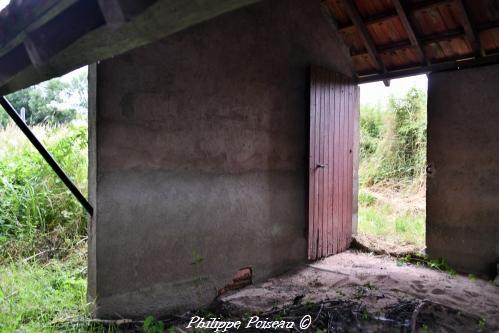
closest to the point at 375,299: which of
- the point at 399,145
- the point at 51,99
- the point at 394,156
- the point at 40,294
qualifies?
the point at 40,294

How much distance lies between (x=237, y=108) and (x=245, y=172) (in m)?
0.71

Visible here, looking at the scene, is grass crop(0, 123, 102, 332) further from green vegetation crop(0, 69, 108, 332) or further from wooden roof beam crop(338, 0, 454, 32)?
wooden roof beam crop(338, 0, 454, 32)

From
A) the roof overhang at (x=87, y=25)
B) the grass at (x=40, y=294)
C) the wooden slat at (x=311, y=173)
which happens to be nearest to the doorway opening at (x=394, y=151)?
the wooden slat at (x=311, y=173)

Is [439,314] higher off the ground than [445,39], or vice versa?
[445,39]

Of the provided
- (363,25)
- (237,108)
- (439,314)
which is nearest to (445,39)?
(363,25)

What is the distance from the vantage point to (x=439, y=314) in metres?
3.19

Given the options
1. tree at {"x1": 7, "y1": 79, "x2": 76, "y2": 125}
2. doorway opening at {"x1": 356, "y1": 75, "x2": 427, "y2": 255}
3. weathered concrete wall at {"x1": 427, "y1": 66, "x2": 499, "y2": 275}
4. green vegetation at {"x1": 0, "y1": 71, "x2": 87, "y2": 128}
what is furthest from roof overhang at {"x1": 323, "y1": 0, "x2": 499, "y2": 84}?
tree at {"x1": 7, "y1": 79, "x2": 76, "y2": 125}

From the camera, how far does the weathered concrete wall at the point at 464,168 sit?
14.3 ft

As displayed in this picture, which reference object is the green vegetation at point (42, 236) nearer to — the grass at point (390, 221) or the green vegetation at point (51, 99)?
the grass at point (390, 221)

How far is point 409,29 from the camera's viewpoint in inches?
178

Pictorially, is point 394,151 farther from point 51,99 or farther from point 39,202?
point 51,99

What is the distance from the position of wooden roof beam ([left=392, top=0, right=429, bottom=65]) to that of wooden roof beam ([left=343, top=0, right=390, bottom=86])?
19.8 inches

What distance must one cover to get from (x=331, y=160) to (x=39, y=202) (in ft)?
13.0

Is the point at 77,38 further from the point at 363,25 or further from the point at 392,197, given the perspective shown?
the point at 392,197
